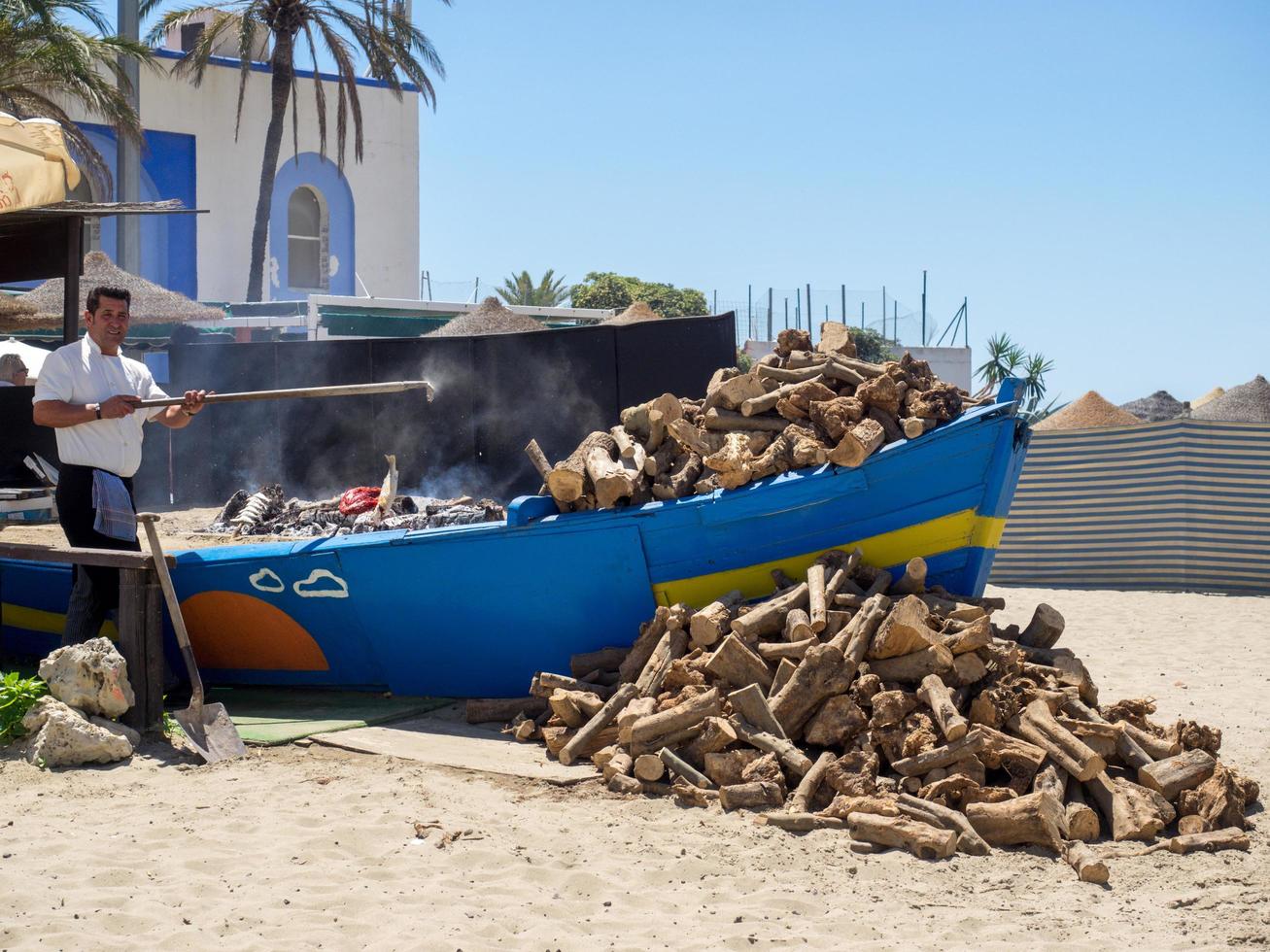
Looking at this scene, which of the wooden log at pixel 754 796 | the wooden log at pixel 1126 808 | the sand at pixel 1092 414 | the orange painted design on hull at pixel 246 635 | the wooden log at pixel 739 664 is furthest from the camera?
the sand at pixel 1092 414

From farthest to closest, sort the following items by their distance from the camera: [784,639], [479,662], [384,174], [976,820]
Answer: [384,174] → [479,662] → [784,639] → [976,820]

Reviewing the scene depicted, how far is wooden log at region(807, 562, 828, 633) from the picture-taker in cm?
515

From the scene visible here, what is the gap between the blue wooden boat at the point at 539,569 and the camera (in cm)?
565

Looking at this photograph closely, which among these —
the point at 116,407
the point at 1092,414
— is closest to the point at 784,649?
the point at 116,407

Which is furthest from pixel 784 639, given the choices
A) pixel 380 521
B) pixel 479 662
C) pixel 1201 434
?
pixel 1201 434

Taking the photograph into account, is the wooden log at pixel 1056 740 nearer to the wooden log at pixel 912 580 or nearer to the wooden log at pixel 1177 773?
the wooden log at pixel 1177 773

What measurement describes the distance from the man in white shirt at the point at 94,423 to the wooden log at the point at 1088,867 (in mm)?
4069

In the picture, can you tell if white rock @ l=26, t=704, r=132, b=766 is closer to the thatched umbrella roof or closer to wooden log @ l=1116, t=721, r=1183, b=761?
wooden log @ l=1116, t=721, r=1183, b=761

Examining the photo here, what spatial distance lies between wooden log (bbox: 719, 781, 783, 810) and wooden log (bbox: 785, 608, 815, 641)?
65 centimetres

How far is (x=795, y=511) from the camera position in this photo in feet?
18.7

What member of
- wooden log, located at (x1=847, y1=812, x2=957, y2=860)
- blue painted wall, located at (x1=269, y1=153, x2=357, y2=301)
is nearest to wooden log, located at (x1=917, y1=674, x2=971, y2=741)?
wooden log, located at (x1=847, y1=812, x2=957, y2=860)

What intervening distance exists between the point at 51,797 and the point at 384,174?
2488 cm

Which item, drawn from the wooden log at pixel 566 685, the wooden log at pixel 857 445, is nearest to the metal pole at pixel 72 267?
the wooden log at pixel 566 685

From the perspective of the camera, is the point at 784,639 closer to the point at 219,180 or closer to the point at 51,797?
the point at 51,797
